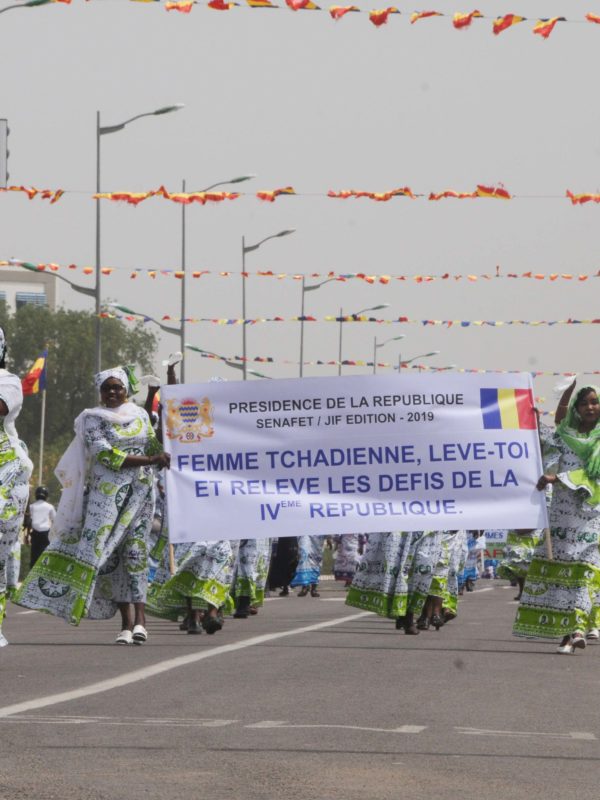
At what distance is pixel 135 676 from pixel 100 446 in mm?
3400

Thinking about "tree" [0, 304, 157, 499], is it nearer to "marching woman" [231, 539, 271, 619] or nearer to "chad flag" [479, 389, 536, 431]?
"marching woman" [231, 539, 271, 619]

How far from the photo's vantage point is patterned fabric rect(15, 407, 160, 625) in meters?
15.3

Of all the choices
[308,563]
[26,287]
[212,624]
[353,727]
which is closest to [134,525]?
[212,624]

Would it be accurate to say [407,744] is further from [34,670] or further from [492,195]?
[492,195]

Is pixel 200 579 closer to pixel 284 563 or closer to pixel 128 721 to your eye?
pixel 128 721

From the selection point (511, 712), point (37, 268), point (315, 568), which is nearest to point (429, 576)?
point (511, 712)

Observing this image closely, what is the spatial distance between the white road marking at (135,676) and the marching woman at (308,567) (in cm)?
1281

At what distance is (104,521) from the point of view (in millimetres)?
15367

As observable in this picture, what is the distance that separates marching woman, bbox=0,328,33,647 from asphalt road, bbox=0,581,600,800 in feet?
2.25

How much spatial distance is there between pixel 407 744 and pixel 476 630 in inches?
412

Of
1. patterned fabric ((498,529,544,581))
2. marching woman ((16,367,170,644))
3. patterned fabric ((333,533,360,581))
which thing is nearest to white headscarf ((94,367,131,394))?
marching woman ((16,367,170,644))

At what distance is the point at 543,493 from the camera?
15375 millimetres

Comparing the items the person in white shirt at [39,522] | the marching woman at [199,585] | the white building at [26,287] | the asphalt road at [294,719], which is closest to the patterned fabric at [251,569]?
the marching woman at [199,585]

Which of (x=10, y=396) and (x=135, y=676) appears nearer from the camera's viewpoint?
(x=135, y=676)
